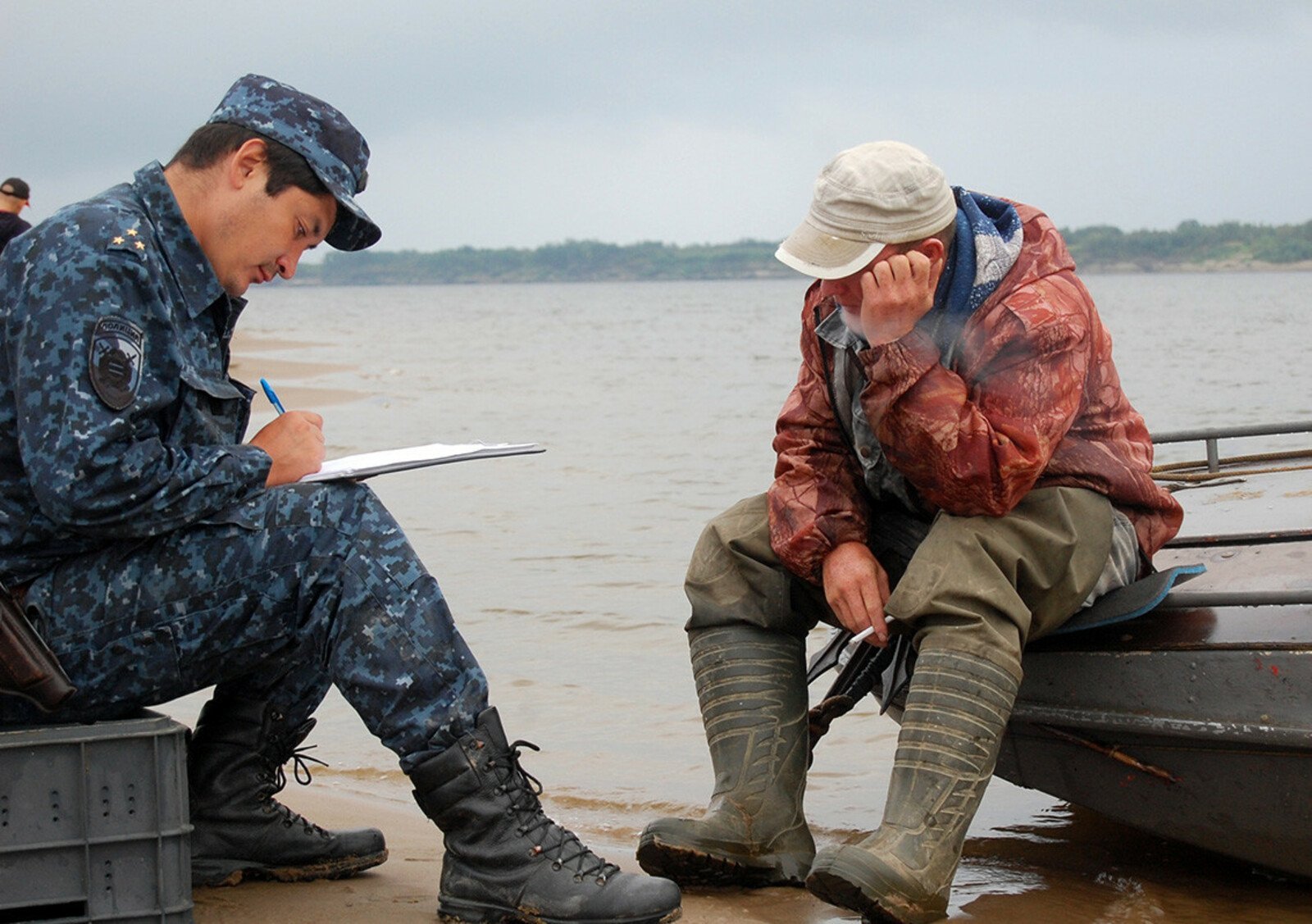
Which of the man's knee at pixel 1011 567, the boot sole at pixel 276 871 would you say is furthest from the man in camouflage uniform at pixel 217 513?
the man's knee at pixel 1011 567

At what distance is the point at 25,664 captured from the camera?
2.75 meters

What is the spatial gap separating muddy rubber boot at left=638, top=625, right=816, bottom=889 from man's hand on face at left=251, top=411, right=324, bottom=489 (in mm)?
993

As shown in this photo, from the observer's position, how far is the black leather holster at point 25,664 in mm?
2740

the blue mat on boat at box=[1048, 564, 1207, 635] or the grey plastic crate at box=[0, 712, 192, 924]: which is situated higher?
the blue mat on boat at box=[1048, 564, 1207, 635]

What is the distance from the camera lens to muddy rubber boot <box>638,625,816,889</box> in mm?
3424

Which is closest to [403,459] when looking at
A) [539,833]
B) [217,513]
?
[217,513]

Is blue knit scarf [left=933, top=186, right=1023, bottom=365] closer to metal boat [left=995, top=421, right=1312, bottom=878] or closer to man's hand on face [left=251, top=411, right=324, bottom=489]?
metal boat [left=995, top=421, right=1312, bottom=878]

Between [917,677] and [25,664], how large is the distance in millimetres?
1625

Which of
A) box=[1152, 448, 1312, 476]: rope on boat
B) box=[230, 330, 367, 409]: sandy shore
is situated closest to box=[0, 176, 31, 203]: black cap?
box=[230, 330, 367, 409]: sandy shore

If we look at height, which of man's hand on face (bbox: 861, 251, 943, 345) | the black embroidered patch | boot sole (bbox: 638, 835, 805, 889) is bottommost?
boot sole (bbox: 638, 835, 805, 889)

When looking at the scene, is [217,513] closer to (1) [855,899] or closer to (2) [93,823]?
(2) [93,823]

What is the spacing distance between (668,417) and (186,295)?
14820 millimetres

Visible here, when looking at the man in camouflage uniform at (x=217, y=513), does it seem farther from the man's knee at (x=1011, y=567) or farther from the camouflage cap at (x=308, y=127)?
the man's knee at (x=1011, y=567)

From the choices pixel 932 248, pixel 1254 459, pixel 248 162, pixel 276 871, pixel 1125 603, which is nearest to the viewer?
pixel 248 162
